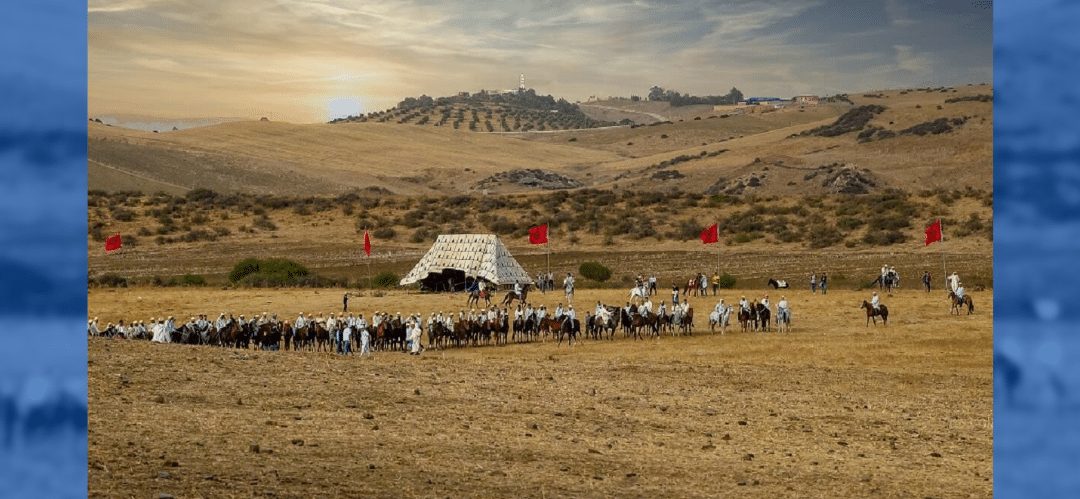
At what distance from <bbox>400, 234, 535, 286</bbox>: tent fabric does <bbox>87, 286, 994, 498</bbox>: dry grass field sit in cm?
1666

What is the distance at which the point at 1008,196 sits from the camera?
251 inches

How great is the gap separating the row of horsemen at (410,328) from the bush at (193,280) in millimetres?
19819

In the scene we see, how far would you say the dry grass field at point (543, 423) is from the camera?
14.1 metres

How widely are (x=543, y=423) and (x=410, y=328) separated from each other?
44.8 ft

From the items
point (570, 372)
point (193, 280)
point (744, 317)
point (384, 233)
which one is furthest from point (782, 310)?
point (384, 233)

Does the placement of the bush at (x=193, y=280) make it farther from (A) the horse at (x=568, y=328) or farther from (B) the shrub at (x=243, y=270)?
(A) the horse at (x=568, y=328)

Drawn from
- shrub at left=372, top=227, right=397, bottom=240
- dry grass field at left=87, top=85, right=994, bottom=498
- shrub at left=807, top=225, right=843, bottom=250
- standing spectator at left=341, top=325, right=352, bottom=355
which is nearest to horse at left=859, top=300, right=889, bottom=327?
dry grass field at left=87, top=85, right=994, bottom=498

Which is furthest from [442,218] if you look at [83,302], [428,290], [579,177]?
[83,302]

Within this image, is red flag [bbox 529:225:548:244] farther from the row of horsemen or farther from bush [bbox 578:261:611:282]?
the row of horsemen

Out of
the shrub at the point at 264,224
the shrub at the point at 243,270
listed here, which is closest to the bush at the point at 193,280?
the shrub at the point at 243,270

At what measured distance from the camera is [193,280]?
181ft

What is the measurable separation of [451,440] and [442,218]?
224ft

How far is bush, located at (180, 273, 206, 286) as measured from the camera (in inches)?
2146

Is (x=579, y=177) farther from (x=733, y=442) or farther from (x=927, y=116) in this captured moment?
(x=733, y=442)
